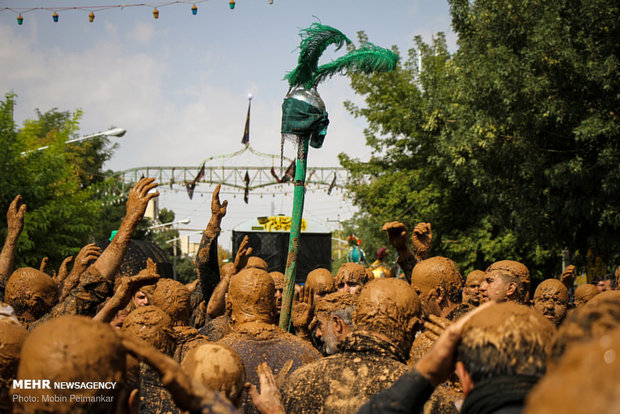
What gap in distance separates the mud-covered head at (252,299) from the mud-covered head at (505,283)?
6.26 ft

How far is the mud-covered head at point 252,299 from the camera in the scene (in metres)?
4.15

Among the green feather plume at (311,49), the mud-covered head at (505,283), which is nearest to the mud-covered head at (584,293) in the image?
the mud-covered head at (505,283)

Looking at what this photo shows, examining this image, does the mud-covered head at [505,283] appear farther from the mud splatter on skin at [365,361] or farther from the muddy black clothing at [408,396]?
the muddy black clothing at [408,396]

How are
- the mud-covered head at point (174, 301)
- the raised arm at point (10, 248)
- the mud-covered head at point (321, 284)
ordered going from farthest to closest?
the mud-covered head at point (321, 284), the raised arm at point (10, 248), the mud-covered head at point (174, 301)

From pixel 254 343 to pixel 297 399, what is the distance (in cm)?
95

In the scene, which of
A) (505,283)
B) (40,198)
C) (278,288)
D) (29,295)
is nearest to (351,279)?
(278,288)

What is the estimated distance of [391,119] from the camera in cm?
2362

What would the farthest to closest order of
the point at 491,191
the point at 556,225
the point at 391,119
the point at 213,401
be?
the point at 391,119
the point at 491,191
the point at 556,225
the point at 213,401

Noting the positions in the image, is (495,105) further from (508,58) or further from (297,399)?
(297,399)

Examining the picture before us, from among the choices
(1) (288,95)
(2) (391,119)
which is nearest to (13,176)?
(1) (288,95)

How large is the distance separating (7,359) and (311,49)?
186 inches

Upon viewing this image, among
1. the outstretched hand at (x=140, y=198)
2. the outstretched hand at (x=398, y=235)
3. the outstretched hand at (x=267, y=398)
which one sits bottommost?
the outstretched hand at (x=267, y=398)

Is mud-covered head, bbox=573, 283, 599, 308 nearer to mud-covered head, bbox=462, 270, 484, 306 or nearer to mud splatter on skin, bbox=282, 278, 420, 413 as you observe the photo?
mud-covered head, bbox=462, 270, 484, 306

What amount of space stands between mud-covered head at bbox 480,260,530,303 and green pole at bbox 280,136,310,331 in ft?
6.02
